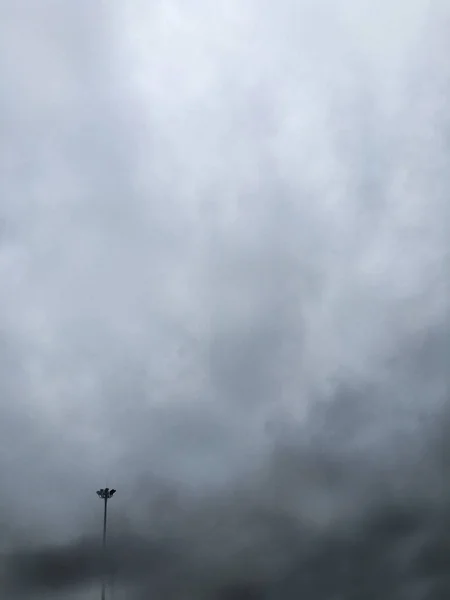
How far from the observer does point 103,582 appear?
147250 mm

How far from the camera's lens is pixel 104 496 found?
166m

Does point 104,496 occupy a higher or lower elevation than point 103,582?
higher

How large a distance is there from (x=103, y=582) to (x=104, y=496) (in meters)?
22.4

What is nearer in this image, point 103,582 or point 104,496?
point 103,582
